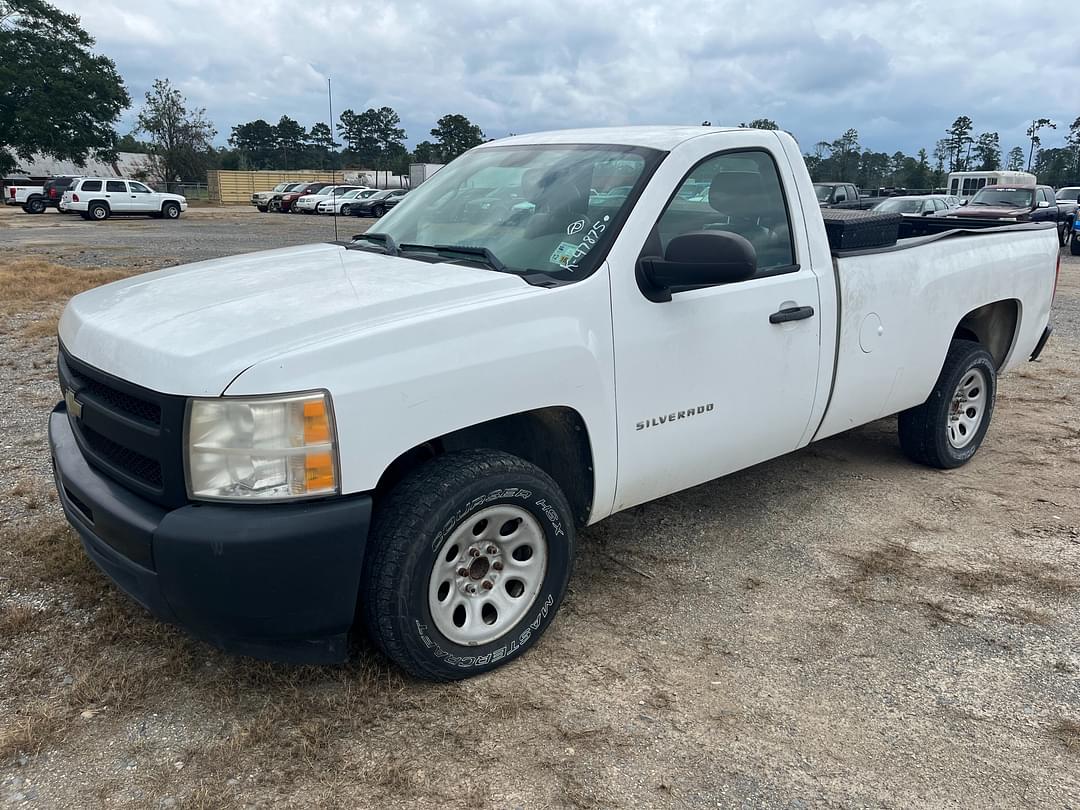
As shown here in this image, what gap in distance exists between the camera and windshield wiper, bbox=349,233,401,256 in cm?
373

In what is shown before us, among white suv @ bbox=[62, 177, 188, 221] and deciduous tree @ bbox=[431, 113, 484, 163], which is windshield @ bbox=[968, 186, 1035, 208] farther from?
deciduous tree @ bbox=[431, 113, 484, 163]

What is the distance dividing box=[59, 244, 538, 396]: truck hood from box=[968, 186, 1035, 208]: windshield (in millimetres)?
21758

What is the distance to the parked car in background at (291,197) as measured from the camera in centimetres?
4358

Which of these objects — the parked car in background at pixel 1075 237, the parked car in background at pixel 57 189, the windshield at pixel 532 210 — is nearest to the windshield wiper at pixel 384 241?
the windshield at pixel 532 210

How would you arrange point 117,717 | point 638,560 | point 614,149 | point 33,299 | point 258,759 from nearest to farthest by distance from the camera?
1. point 258,759
2. point 117,717
3. point 614,149
4. point 638,560
5. point 33,299

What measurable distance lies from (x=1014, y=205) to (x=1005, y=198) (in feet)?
1.27

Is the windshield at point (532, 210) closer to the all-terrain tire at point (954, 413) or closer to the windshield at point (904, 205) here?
the all-terrain tire at point (954, 413)

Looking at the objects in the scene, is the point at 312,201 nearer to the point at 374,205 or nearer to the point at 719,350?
the point at 374,205

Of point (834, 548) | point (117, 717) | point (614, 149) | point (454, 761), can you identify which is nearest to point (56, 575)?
point (117, 717)

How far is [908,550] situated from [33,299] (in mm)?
10817

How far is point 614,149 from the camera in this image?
3.59 meters

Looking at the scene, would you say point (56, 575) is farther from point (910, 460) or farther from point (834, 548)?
point (910, 460)

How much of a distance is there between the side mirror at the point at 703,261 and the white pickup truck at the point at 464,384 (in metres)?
0.01

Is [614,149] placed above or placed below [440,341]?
above
